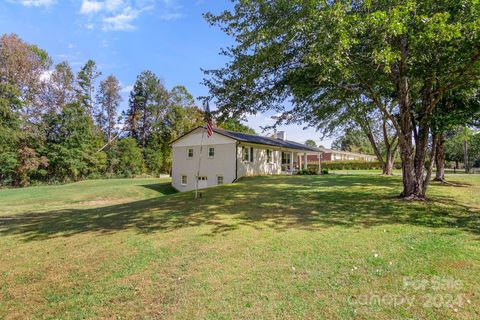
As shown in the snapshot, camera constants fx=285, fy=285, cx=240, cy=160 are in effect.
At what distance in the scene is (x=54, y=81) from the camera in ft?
118

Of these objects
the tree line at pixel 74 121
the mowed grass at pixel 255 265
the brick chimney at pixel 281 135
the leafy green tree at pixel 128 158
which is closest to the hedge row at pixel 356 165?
the brick chimney at pixel 281 135

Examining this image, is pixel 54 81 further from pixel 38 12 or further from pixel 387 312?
pixel 387 312

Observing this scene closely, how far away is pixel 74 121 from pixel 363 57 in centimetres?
3645

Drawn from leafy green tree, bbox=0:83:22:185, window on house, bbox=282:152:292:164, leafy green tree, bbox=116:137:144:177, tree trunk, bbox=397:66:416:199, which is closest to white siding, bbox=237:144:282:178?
window on house, bbox=282:152:292:164

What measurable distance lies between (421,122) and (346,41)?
5.52 metres

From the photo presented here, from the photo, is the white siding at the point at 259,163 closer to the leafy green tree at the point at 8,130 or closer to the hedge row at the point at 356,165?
the hedge row at the point at 356,165

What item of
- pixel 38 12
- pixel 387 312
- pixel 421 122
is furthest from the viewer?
pixel 38 12

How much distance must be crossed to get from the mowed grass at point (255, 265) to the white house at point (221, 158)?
45.6ft

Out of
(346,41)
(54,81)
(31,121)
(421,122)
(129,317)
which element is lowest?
A: (129,317)

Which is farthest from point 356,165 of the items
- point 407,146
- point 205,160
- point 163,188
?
point 407,146

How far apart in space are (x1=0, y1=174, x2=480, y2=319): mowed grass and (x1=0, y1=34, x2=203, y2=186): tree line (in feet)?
90.5

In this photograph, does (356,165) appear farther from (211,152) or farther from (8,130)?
(8,130)

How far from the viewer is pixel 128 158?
41.7 metres

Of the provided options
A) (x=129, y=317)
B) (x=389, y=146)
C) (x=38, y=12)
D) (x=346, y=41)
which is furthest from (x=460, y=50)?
(x=389, y=146)
